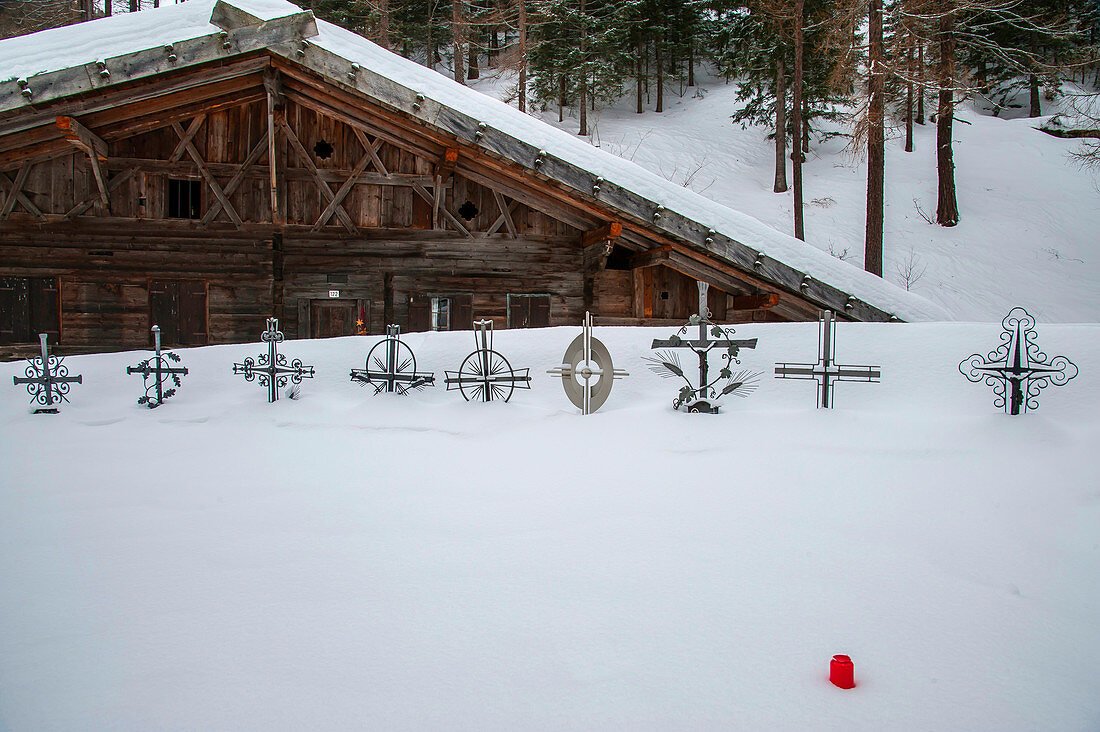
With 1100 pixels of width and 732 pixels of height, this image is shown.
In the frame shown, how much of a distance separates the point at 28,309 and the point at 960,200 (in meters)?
26.7

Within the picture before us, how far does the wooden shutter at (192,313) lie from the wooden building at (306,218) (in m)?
0.03

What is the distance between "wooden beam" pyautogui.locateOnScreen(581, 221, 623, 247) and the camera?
12133 millimetres

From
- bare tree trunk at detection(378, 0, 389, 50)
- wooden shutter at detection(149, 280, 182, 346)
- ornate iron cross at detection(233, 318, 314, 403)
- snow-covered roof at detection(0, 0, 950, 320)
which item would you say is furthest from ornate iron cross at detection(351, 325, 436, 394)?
bare tree trunk at detection(378, 0, 389, 50)

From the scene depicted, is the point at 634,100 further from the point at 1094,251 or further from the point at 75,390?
the point at 75,390

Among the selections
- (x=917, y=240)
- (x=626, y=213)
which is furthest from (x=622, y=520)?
(x=917, y=240)

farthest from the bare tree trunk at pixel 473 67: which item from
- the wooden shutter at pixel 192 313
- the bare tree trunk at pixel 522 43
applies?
the wooden shutter at pixel 192 313

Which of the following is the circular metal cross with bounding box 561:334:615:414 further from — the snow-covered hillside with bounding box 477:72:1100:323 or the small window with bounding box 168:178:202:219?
the snow-covered hillside with bounding box 477:72:1100:323

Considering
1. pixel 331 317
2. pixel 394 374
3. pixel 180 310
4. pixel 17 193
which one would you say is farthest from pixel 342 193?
pixel 394 374

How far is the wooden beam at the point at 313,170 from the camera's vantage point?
1275 cm

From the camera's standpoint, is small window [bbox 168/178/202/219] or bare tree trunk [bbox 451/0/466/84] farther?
bare tree trunk [bbox 451/0/466/84]

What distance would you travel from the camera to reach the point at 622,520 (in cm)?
413

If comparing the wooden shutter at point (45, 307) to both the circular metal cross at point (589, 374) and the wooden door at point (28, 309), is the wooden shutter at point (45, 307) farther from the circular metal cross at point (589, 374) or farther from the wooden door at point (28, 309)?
the circular metal cross at point (589, 374)

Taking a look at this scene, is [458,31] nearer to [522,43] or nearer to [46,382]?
[522,43]

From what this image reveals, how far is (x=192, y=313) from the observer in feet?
42.3
